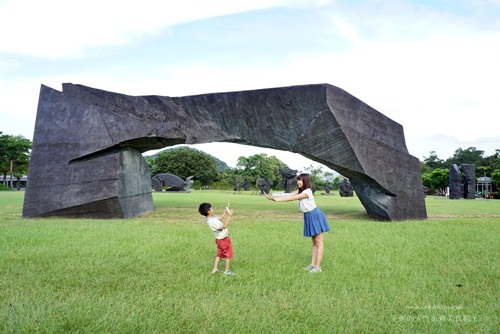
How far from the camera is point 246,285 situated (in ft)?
14.1

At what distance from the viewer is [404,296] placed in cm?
398

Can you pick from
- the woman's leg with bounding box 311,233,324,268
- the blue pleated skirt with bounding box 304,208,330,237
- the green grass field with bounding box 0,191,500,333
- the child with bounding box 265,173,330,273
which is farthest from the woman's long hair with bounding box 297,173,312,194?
the green grass field with bounding box 0,191,500,333

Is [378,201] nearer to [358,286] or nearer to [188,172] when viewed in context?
[358,286]

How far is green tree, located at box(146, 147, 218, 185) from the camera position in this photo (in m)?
55.4

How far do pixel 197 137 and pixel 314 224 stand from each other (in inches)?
296

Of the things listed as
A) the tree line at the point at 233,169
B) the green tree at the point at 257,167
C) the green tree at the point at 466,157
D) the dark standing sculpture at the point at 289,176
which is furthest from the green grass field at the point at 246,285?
the green tree at the point at 466,157

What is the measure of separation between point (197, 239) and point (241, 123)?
519 cm

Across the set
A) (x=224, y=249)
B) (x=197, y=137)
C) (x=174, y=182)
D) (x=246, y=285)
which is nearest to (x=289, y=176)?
(x=174, y=182)

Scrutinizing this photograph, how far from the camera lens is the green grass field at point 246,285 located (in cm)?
321

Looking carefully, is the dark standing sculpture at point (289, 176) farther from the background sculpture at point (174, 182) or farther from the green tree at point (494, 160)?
the green tree at point (494, 160)

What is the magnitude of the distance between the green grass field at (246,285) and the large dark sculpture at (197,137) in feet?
11.7

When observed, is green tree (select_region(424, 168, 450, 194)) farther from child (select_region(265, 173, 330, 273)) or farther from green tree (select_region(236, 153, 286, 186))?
child (select_region(265, 173, 330, 273))

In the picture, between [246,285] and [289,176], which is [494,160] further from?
[246,285]

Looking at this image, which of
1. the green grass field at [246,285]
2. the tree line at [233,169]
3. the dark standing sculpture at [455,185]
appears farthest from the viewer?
the tree line at [233,169]
